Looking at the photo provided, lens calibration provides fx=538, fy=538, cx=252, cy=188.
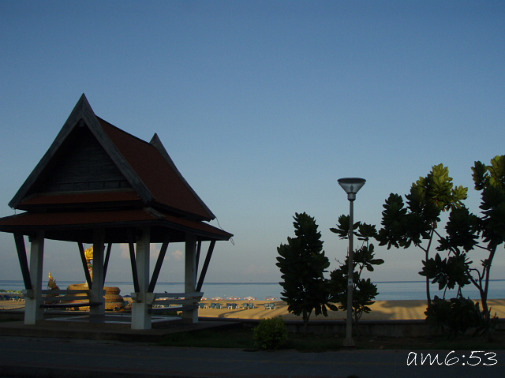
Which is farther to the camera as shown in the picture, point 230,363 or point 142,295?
point 142,295

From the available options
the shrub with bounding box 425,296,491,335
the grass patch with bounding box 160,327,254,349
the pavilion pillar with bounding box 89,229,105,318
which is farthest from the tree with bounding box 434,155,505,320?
the pavilion pillar with bounding box 89,229,105,318

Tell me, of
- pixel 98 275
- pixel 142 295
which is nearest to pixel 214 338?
pixel 142 295

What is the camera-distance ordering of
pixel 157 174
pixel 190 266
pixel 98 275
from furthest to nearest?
pixel 98 275 < pixel 190 266 < pixel 157 174

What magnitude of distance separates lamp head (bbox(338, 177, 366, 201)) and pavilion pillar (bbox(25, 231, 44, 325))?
1078cm

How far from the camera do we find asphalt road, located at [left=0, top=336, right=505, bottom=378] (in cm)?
1031

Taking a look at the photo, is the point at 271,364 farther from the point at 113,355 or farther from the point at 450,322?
the point at 450,322

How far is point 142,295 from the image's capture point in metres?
16.9

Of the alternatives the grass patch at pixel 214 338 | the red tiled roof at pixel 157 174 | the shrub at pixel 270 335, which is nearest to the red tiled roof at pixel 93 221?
the red tiled roof at pixel 157 174

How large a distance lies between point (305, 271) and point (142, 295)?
5268 millimetres

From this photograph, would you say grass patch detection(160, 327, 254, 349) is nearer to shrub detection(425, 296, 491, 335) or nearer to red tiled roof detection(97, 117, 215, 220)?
red tiled roof detection(97, 117, 215, 220)

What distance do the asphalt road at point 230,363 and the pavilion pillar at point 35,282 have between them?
15.5 feet

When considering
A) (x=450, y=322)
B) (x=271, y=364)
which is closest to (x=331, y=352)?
(x=271, y=364)

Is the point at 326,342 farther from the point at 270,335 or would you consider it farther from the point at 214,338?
the point at 214,338

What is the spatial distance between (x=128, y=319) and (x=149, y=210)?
517 centimetres
